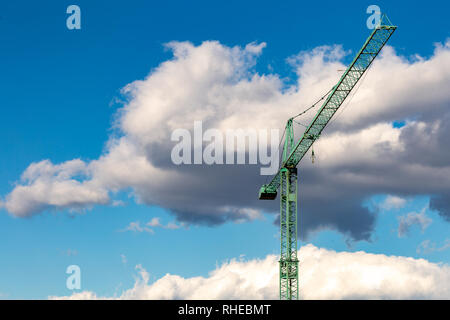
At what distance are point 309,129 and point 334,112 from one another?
23.2ft

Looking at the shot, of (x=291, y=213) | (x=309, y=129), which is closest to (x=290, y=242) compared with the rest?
(x=291, y=213)
